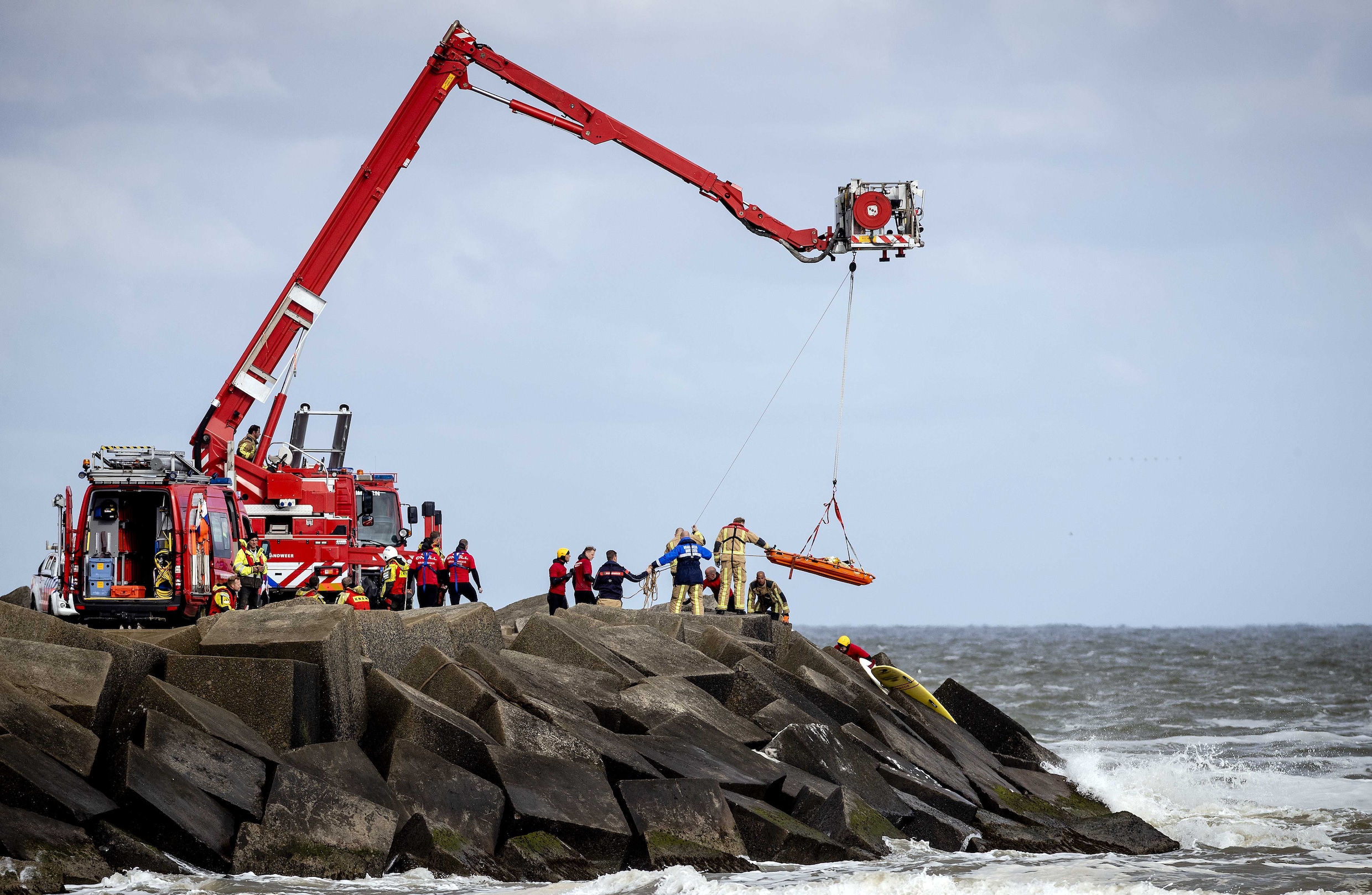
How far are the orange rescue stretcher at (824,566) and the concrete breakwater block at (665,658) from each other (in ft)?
17.9

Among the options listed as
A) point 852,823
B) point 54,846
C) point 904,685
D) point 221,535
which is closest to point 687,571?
point 904,685

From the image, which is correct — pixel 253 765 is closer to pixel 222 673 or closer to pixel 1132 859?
pixel 222 673

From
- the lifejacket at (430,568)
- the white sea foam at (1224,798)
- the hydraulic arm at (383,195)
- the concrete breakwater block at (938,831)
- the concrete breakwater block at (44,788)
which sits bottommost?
the white sea foam at (1224,798)

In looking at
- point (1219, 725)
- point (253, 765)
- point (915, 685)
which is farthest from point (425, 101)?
point (1219, 725)

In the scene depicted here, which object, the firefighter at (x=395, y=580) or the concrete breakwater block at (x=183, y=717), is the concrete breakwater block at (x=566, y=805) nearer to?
the concrete breakwater block at (x=183, y=717)

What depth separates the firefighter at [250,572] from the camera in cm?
1642

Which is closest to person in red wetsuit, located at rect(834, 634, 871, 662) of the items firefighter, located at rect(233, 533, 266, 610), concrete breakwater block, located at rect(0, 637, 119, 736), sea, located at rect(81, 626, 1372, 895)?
sea, located at rect(81, 626, 1372, 895)

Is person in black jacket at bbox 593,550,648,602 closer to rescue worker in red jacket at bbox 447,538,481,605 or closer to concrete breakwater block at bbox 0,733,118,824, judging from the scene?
rescue worker in red jacket at bbox 447,538,481,605

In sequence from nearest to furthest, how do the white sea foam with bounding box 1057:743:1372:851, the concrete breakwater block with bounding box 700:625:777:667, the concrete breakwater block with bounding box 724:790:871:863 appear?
the concrete breakwater block with bounding box 724:790:871:863 → the white sea foam with bounding box 1057:743:1372:851 → the concrete breakwater block with bounding box 700:625:777:667

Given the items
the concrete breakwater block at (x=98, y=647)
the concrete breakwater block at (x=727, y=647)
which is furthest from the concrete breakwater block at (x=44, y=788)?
the concrete breakwater block at (x=727, y=647)

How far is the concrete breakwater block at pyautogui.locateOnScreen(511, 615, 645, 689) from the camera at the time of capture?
13797 mm

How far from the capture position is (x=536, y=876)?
31.9ft

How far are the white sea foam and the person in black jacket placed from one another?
22.6 ft

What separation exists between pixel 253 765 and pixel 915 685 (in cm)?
1026
